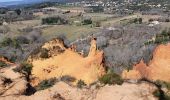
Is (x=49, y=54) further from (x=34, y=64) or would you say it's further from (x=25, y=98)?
(x=25, y=98)

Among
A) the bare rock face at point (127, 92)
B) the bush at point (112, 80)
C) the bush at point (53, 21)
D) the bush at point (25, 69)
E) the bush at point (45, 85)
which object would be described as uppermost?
the bare rock face at point (127, 92)

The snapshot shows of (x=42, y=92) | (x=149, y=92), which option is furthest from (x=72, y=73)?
(x=149, y=92)

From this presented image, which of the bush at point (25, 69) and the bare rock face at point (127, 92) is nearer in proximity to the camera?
the bare rock face at point (127, 92)

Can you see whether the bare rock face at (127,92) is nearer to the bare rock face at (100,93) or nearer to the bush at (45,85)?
the bare rock face at (100,93)

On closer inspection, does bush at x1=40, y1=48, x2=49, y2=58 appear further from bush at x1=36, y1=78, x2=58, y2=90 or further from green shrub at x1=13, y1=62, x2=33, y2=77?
bush at x1=36, y1=78, x2=58, y2=90

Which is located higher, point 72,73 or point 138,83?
point 138,83

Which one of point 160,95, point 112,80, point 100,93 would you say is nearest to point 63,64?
point 112,80

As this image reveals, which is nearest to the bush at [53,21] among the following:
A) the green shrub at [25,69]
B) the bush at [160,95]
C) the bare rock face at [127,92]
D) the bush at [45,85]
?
the green shrub at [25,69]
